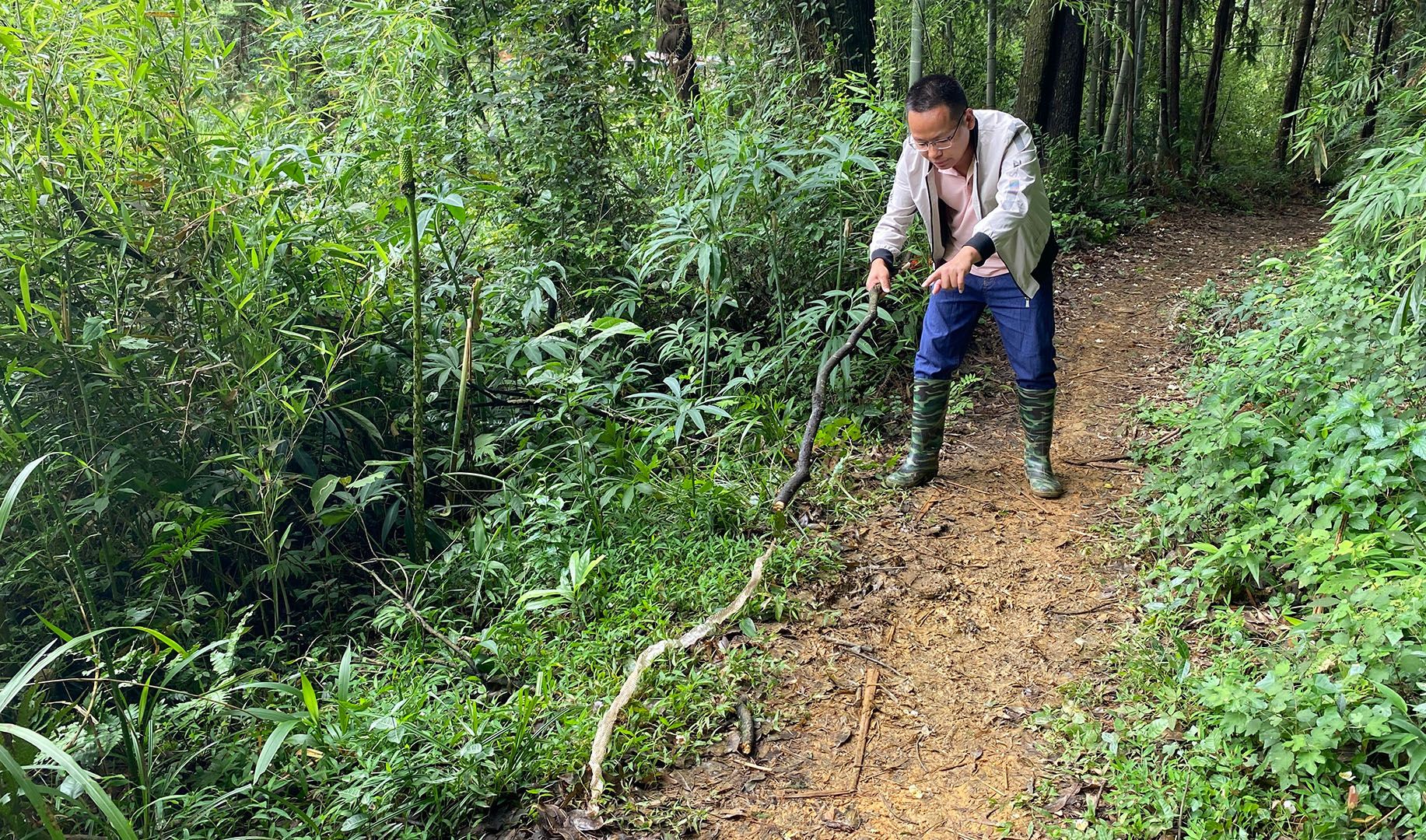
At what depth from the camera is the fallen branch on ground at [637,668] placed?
2.59m

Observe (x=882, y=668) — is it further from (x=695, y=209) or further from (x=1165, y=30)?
(x=1165, y=30)

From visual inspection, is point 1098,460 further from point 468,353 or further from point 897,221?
point 468,353

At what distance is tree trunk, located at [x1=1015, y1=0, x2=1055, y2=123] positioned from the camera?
781cm

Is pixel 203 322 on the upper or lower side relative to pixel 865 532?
upper

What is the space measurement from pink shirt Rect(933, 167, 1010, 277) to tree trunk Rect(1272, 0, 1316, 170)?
27.5 feet

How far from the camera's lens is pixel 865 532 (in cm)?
384

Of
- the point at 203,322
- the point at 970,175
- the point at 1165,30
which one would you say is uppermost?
the point at 1165,30

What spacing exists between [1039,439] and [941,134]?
1443 mm

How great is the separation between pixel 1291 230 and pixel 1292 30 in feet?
14.8

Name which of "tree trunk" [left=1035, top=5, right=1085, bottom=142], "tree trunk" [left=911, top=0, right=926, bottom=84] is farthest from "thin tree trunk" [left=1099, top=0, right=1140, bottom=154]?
"tree trunk" [left=911, top=0, right=926, bottom=84]

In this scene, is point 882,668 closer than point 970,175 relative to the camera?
Yes

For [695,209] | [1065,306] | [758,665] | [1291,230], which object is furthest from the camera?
[1291,230]

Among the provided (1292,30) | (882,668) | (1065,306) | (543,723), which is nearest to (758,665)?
(882,668)

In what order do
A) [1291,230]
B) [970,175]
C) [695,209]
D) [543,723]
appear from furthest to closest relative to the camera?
[1291,230]
[695,209]
[970,175]
[543,723]
